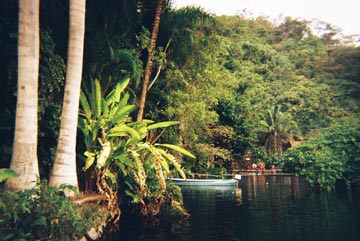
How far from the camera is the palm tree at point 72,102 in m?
7.15

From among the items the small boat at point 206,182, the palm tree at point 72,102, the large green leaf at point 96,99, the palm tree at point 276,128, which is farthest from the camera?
the palm tree at point 276,128

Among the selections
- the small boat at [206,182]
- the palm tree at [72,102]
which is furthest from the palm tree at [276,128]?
the palm tree at [72,102]

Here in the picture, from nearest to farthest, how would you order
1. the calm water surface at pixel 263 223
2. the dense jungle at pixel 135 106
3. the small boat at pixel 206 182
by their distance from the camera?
the dense jungle at pixel 135 106, the calm water surface at pixel 263 223, the small boat at pixel 206 182

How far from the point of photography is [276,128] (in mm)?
42625

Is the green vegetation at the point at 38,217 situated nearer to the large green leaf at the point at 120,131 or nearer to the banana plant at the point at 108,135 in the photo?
the banana plant at the point at 108,135

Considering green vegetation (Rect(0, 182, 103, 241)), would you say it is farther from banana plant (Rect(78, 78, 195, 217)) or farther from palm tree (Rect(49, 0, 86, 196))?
banana plant (Rect(78, 78, 195, 217))

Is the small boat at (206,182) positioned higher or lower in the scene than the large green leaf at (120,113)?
lower

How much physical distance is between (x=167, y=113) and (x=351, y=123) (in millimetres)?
13044

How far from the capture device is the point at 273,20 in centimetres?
7131

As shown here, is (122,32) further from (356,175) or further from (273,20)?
(273,20)

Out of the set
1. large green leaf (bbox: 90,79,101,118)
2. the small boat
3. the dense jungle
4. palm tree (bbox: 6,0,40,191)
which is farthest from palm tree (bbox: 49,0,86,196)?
the small boat

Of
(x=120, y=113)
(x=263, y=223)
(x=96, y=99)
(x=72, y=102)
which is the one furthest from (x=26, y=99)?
(x=263, y=223)

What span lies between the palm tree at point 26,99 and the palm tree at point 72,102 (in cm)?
87

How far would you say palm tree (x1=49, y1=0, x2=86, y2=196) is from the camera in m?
7.15
